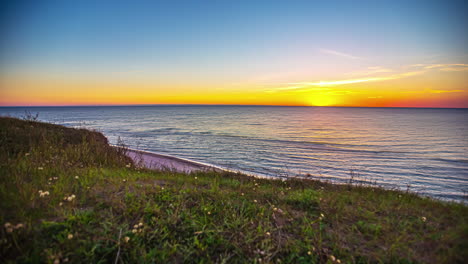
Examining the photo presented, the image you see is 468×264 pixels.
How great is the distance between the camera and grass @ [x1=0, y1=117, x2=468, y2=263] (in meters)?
3.23

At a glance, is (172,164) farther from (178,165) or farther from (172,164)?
(178,165)

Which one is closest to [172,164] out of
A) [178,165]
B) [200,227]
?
[178,165]

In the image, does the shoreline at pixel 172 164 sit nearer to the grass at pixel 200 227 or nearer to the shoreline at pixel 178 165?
the shoreline at pixel 178 165

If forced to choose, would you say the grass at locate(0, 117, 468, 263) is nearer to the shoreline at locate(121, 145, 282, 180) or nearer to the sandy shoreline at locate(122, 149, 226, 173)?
the shoreline at locate(121, 145, 282, 180)

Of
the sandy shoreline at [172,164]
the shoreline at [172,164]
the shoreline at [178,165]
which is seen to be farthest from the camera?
the sandy shoreline at [172,164]

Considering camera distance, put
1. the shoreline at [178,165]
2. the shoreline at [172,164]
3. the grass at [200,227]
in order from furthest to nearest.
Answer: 1. the shoreline at [172,164]
2. the shoreline at [178,165]
3. the grass at [200,227]

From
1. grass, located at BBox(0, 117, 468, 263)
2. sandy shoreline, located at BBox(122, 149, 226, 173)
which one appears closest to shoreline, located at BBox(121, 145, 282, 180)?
sandy shoreline, located at BBox(122, 149, 226, 173)

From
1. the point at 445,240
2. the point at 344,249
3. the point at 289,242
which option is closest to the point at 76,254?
the point at 289,242

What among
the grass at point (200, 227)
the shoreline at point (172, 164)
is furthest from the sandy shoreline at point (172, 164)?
the grass at point (200, 227)

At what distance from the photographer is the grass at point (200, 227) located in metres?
3.23

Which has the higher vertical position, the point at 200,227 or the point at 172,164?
the point at 200,227

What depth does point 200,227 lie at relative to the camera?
3971 mm

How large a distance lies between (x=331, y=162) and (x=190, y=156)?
Result: 13.2 m

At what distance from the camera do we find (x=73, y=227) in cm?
352
